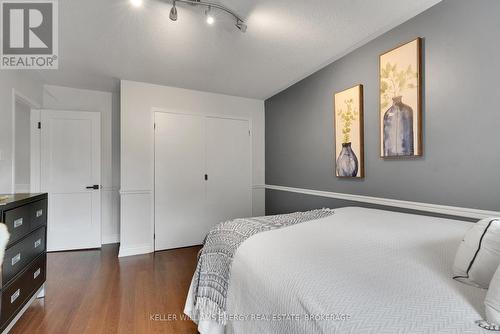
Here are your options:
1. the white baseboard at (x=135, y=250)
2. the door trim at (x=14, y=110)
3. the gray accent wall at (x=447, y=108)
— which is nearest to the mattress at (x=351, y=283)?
the gray accent wall at (x=447, y=108)

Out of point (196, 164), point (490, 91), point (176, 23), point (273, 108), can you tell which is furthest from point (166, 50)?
point (490, 91)

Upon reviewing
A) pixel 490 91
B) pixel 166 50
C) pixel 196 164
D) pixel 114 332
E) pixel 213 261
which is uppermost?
pixel 166 50

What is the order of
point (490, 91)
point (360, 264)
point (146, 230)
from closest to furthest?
point (360, 264)
point (490, 91)
point (146, 230)

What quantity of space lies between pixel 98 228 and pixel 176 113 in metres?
1.97

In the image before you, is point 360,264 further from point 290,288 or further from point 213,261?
point 213,261

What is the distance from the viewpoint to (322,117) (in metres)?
2.71

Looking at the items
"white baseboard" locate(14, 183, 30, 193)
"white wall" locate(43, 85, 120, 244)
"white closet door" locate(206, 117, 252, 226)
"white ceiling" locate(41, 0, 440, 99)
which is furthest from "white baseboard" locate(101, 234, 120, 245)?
"white ceiling" locate(41, 0, 440, 99)

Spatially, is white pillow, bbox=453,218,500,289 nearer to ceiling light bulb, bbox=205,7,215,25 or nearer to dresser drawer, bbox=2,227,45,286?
ceiling light bulb, bbox=205,7,215,25

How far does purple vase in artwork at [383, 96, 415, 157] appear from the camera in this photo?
1.81 meters

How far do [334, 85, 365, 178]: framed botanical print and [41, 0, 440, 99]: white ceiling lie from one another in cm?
47

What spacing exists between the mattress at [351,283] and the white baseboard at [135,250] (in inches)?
85.3

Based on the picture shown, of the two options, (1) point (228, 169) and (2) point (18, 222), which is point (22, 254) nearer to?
(2) point (18, 222)

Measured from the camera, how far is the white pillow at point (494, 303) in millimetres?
524

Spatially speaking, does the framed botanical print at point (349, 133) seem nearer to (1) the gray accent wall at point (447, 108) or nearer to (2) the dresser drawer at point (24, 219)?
(1) the gray accent wall at point (447, 108)
